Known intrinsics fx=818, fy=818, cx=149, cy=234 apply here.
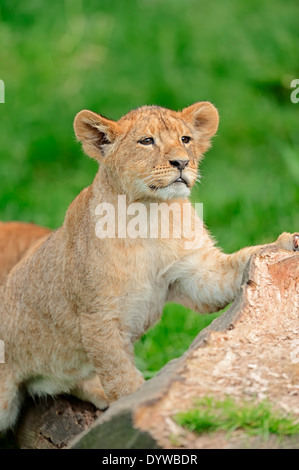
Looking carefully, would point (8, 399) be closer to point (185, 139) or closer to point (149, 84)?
point (185, 139)

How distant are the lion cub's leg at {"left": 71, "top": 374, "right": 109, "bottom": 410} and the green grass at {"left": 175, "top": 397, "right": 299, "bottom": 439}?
5.66 ft

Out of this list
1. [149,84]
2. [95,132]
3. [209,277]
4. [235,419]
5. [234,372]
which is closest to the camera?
[235,419]

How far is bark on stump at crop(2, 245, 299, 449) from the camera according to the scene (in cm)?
301

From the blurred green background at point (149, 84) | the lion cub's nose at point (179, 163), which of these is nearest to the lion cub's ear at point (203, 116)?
the lion cub's nose at point (179, 163)

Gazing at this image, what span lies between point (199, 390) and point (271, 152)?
6.53 meters

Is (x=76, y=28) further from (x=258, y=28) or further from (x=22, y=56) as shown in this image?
(x=258, y=28)

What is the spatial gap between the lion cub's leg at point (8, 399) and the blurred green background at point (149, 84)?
3.23 m

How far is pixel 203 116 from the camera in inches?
178

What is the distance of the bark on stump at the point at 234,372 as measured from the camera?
301cm

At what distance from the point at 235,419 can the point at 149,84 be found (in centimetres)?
754

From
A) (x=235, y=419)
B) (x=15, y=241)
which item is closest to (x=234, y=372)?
(x=235, y=419)

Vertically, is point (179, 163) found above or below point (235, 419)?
above
